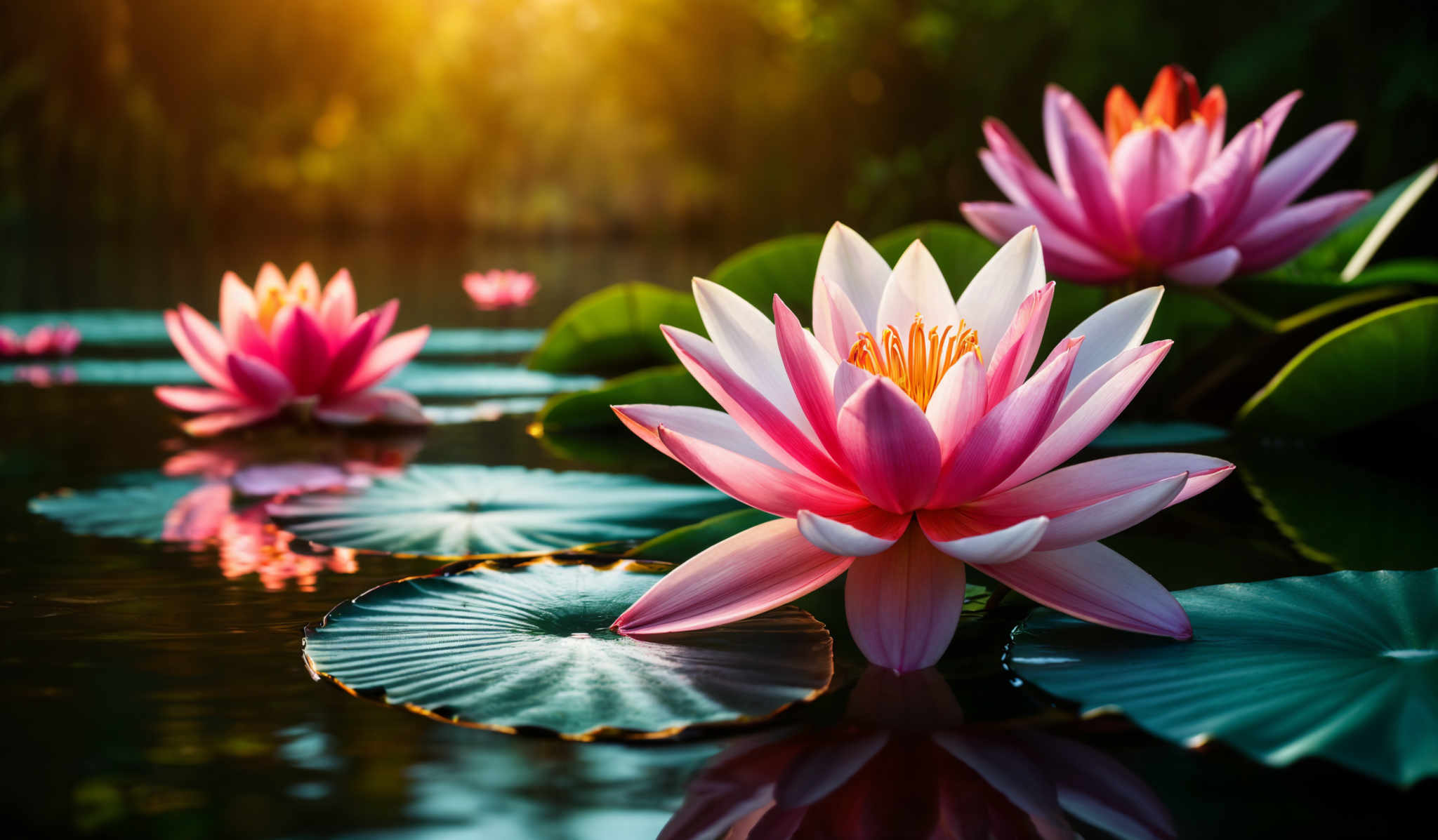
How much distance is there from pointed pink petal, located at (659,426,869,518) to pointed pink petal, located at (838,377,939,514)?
1.6 inches

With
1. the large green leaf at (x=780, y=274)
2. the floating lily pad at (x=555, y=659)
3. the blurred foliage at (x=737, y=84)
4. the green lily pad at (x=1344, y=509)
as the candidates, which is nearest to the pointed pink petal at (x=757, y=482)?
the floating lily pad at (x=555, y=659)

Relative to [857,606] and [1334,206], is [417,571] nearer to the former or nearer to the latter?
[857,606]

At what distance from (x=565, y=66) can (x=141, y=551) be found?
3066cm

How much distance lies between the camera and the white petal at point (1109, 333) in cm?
99

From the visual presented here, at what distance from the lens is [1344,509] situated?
4.78 feet

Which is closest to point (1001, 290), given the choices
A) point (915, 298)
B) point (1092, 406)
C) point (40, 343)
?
point (915, 298)

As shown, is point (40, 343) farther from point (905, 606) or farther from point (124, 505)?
point (905, 606)

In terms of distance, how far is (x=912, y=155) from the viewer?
11.1 metres

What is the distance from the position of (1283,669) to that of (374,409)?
1780 mm

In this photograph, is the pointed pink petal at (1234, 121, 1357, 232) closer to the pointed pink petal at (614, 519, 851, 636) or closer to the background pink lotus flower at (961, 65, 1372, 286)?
the background pink lotus flower at (961, 65, 1372, 286)

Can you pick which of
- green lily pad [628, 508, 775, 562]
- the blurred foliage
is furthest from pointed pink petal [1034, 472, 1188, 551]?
the blurred foliage

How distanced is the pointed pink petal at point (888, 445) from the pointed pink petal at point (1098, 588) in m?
0.11

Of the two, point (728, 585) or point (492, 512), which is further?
point (492, 512)

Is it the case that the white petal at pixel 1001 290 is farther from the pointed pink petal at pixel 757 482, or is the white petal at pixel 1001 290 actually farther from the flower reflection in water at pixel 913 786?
the flower reflection in water at pixel 913 786
